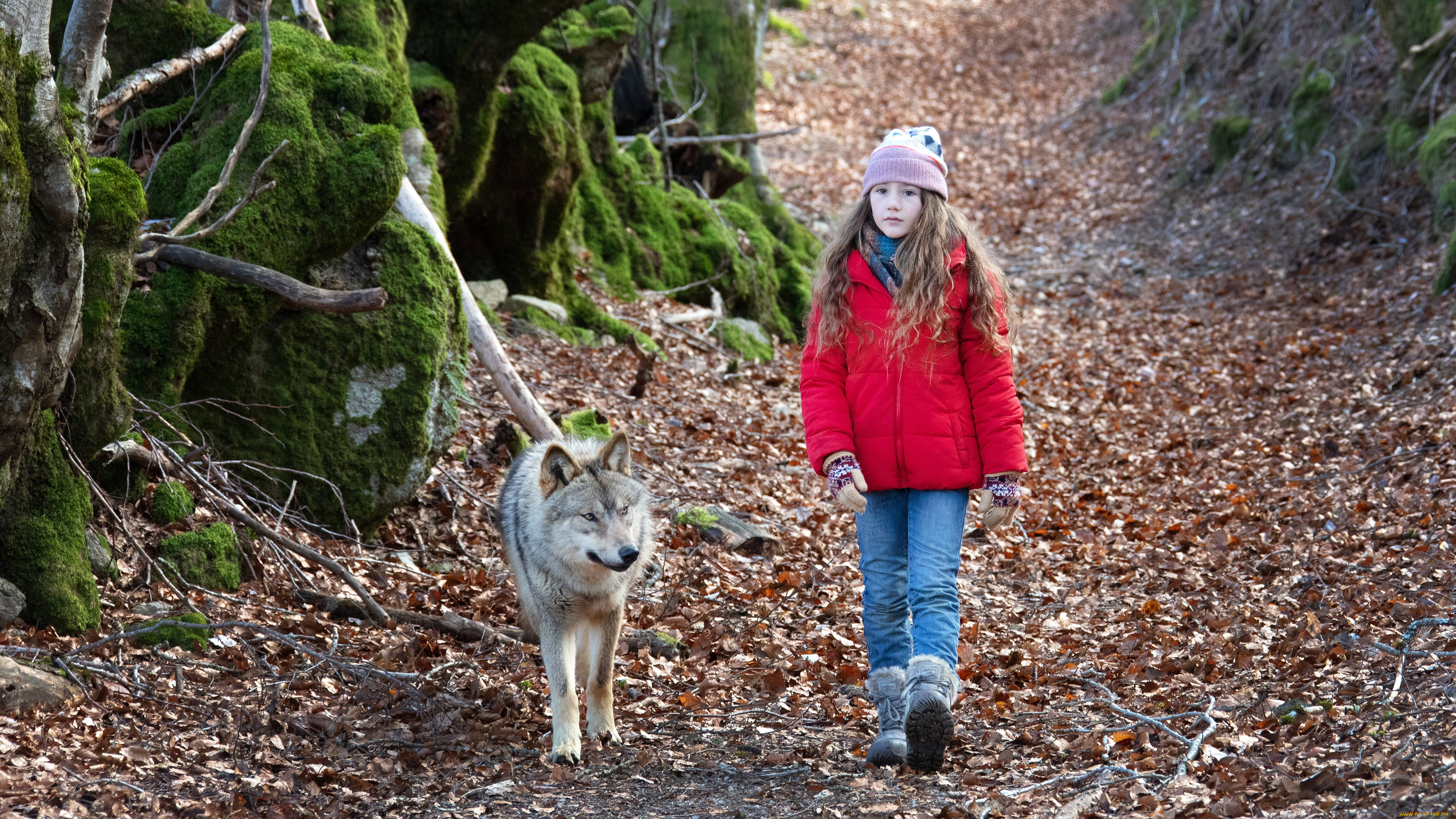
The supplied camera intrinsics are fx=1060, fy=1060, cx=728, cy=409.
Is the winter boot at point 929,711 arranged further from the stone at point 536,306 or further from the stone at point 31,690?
the stone at point 536,306

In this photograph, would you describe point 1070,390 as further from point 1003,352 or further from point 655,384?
point 1003,352

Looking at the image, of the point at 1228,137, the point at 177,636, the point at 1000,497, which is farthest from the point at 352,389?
the point at 1228,137

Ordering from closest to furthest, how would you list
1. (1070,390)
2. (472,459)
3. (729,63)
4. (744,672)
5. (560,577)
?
(560,577) → (744,672) → (472,459) → (1070,390) → (729,63)

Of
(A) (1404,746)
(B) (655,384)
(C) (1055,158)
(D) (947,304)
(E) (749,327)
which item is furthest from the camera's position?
(C) (1055,158)

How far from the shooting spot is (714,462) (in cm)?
924

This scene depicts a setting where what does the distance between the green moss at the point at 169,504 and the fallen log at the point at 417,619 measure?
0.83 metres

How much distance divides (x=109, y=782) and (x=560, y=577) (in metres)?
1.98

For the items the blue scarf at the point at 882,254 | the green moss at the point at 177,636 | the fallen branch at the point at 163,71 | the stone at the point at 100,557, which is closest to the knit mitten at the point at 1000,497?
the blue scarf at the point at 882,254

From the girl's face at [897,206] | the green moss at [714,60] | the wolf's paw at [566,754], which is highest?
the green moss at [714,60]

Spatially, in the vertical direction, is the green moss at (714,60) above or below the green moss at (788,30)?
below

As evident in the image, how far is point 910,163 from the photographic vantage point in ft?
15.4

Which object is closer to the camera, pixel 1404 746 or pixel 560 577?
pixel 1404 746

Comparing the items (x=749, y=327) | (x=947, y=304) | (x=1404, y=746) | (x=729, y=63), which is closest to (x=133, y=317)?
(x=947, y=304)

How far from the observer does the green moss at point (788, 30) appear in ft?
86.7
